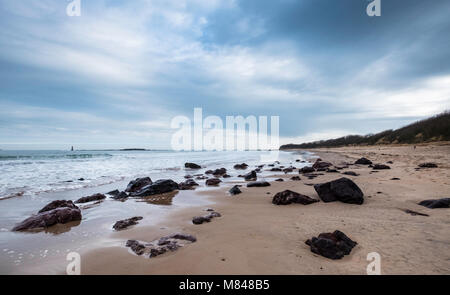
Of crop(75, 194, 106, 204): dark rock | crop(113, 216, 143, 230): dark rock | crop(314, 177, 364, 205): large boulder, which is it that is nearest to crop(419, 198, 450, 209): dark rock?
crop(314, 177, 364, 205): large boulder

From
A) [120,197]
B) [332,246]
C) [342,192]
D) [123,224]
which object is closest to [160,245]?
[123,224]

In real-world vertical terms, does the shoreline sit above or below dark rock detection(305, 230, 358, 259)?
below

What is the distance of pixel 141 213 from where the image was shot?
6215 mm

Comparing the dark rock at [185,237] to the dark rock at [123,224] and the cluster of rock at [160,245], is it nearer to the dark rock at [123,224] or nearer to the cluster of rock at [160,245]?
the cluster of rock at [160,245]

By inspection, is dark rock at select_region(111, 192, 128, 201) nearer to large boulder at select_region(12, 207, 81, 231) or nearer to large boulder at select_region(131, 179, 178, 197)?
large boulder at select_region(131, 179, 178, 197)

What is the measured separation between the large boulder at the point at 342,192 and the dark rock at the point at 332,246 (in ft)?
10.5

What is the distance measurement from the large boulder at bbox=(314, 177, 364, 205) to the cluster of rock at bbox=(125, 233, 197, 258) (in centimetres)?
465

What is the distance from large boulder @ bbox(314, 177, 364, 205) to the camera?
622 cm

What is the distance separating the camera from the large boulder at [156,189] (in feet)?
29.1

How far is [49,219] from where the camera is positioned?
5141 mm

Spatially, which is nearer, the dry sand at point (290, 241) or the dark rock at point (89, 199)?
the dry sand at point (290, 241)

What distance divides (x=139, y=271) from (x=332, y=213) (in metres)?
4.73

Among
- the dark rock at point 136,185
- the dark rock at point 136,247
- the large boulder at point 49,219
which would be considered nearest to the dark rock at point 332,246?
the dark rock at point 136,247
